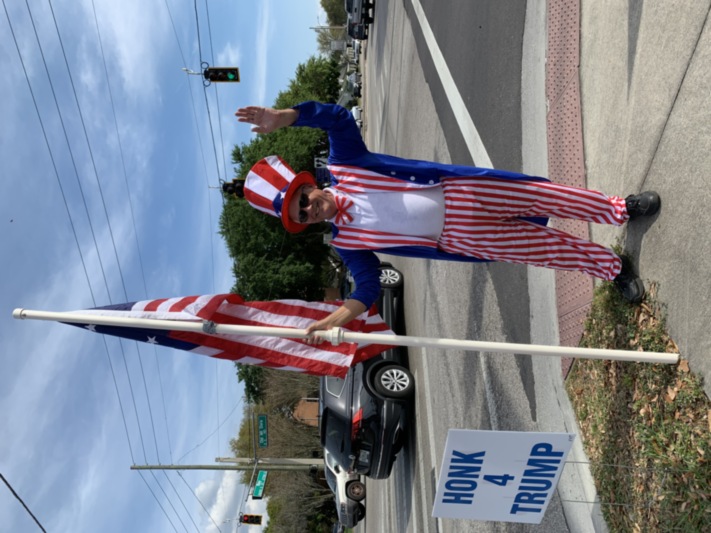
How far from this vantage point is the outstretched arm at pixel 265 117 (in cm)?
378

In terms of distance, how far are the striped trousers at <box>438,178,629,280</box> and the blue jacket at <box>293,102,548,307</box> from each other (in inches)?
3.5

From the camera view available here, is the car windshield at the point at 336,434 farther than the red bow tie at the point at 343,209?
Yes

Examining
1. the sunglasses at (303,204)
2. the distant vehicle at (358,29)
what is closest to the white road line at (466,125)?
the sunglasses at (303,204)

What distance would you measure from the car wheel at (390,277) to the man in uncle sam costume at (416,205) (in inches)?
301

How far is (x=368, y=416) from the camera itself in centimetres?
862

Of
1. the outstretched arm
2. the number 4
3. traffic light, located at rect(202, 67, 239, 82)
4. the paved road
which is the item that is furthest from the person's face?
traffic light, located at rect(202, 67, 239, 82)

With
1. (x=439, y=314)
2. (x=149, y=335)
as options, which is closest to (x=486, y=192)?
(x=149, y=335)

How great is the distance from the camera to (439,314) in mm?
8711

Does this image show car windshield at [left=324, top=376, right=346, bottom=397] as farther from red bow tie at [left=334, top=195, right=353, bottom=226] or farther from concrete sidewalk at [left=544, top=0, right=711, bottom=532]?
red bow tie at [left=334, top=195, right=353, bottom=226]

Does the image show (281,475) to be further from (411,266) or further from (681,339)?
(681,339)

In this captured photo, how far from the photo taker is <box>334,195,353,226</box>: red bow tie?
13.0 feet

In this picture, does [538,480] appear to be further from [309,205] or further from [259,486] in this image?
[259,486]

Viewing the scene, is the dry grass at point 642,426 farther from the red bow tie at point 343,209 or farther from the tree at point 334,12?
the tree at point 334,12

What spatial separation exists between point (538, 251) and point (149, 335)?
9.98 feet
